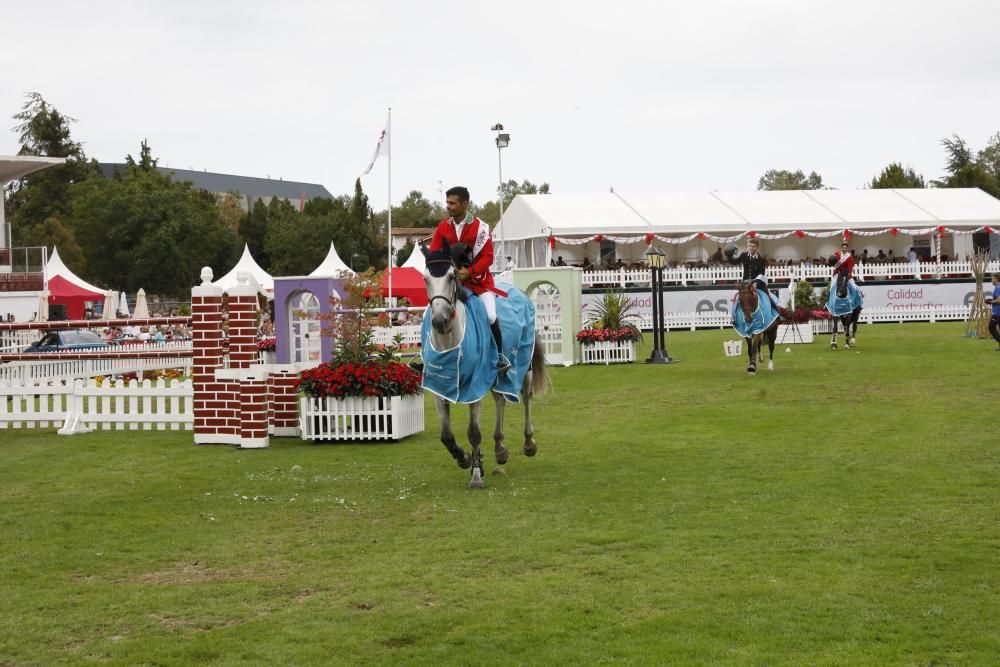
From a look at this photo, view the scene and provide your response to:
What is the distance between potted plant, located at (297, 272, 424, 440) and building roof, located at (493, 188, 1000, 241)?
3305 centimetres

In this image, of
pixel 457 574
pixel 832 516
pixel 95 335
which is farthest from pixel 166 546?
pixel 95 335

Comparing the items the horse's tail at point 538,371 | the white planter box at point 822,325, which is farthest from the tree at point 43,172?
the horse's tail at point 538,371

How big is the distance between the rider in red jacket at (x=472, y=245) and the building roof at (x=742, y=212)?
1441 inches

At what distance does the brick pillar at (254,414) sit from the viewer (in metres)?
14.6

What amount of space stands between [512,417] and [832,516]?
342 inches

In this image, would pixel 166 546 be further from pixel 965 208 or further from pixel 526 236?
pixel 965 208

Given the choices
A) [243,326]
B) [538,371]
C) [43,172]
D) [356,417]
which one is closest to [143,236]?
[43,172]

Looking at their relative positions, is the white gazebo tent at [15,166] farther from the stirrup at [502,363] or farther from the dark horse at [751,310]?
the stirrup at [502,363]

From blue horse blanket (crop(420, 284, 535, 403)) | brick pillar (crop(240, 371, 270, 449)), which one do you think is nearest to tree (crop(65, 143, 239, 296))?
brick pillar (crop(240, 371, 270, 449))

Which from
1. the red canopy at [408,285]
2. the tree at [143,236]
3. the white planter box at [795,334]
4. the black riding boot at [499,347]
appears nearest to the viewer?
the black riding boot at [499,347]

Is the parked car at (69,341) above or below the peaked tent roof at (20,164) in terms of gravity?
below

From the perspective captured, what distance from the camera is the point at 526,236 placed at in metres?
50.9

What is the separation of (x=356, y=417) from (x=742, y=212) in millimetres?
39261

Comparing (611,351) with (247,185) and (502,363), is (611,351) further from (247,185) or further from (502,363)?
(247,185)
